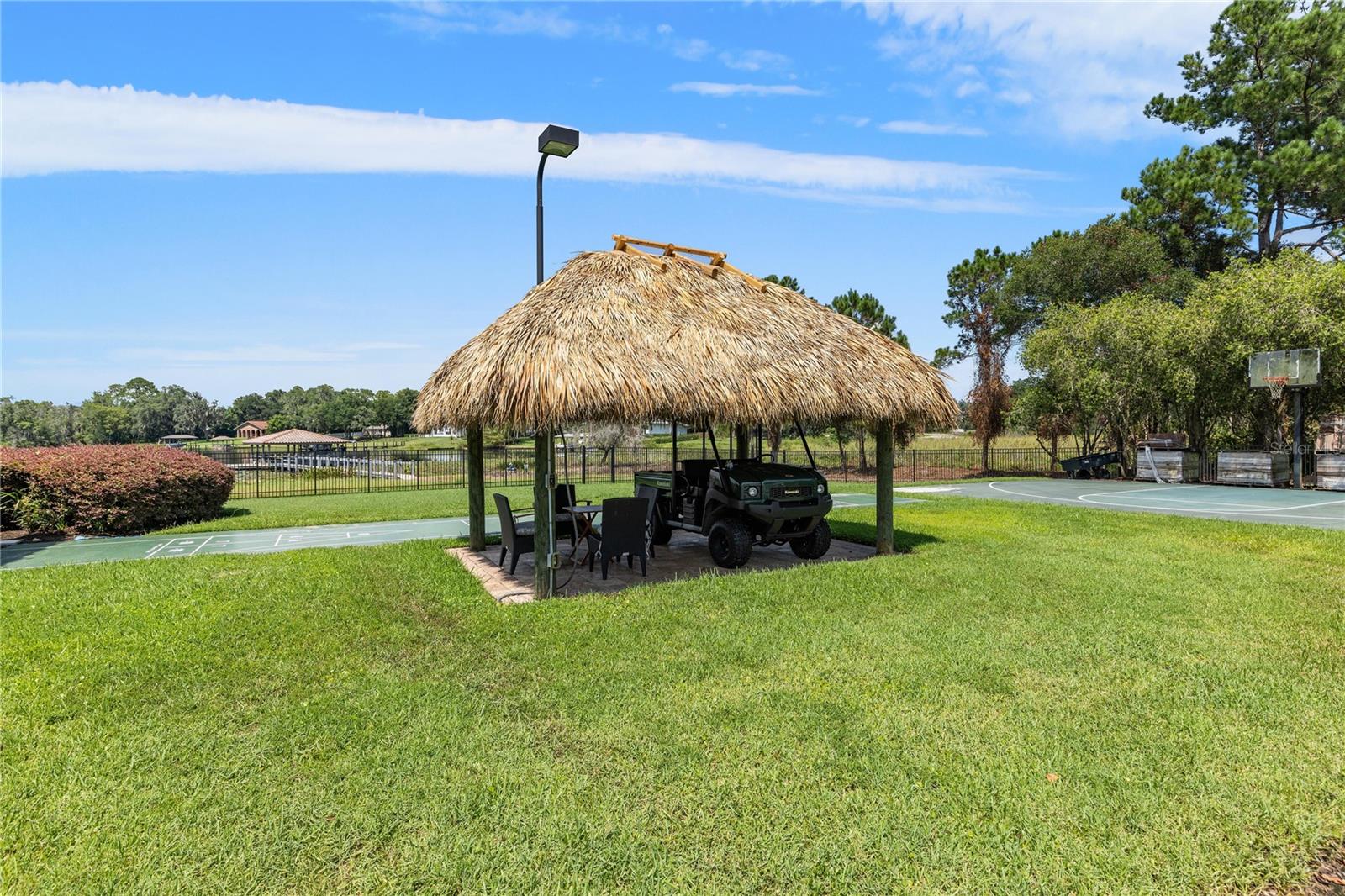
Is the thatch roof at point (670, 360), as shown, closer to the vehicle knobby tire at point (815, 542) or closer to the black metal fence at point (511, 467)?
the vehicle knobby tire at point (815, 542)

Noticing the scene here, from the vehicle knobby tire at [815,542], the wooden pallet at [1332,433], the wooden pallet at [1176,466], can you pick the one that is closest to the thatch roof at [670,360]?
the vehicle knobby tire at [815,542]

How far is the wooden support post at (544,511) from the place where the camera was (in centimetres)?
722

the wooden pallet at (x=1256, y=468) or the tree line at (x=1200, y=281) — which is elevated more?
the tree line at (x=1200, y=281)

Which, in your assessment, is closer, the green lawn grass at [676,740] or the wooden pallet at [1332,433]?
the green lawn grass at [676,740]

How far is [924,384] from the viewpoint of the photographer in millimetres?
9547

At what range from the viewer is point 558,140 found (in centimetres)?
769

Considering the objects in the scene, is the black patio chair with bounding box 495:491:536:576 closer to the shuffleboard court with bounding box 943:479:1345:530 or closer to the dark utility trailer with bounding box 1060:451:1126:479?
the shuffleboard court with bounding box 943:479:1345:530

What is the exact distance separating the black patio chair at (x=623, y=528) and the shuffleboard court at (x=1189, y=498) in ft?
38.6

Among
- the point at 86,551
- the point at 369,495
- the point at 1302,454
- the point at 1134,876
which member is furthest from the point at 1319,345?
the point at 86,551

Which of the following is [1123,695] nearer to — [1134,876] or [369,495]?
[1134,876]

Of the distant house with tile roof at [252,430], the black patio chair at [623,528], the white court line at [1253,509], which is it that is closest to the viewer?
the black patio chair at [623,528]

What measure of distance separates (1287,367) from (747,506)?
66.9ft

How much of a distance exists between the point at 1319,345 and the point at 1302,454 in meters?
3.94

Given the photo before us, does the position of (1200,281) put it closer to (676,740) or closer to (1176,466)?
(1176,466)
